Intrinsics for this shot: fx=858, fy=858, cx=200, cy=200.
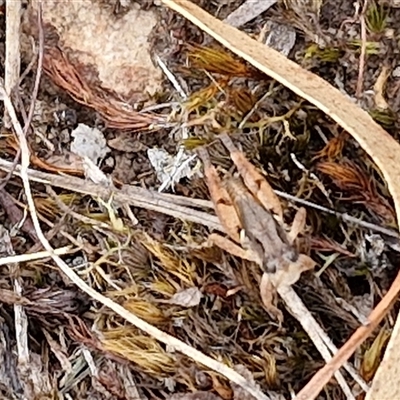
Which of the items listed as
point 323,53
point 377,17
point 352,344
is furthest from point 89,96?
point 352,344

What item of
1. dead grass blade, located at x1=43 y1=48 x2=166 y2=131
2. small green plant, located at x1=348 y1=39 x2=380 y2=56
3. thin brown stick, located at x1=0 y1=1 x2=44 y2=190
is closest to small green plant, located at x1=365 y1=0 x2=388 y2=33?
small green plant, located at x1=348 y1=39 x2=380 y2=56

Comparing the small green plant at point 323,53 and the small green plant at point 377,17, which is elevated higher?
the small green plant at point 377,17

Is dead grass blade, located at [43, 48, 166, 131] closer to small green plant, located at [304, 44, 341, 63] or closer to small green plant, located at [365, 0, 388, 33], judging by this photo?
small green plant, located at [304, 44, 341, 63]

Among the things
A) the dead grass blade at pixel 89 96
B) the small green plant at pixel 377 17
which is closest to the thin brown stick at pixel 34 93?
the dead grass blade at pixel 89 96

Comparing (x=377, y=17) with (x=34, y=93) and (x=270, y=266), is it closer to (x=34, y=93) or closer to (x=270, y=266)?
(x=270, y=266)

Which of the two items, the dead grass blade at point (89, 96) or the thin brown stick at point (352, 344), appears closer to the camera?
the thin brown stick at point (352, 344)

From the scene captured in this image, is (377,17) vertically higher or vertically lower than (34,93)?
higher

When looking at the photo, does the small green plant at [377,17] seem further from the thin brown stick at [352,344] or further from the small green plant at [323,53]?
the thin brown stick at [352,344]

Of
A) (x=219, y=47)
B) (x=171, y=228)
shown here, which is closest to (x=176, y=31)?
(x=219, y=47)

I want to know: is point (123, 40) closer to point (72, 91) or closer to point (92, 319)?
point (72, 91)
